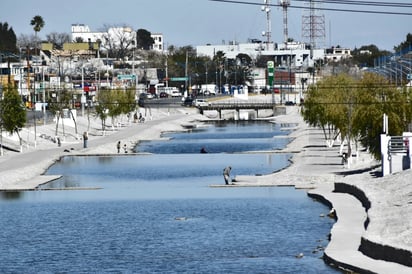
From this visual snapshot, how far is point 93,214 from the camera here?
191 feet

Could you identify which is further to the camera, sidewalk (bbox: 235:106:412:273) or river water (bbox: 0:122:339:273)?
river water (bbox: 0:122:339:273)

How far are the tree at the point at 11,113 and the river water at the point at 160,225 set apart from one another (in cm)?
1165

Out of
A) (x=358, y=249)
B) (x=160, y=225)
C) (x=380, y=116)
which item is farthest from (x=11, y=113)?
(x=358, y=249)

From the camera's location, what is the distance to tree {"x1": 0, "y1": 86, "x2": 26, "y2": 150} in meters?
98.4

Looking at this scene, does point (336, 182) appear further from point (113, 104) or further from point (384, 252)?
point (113, 104)

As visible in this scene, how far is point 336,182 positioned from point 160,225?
12028mm

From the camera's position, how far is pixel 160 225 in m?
53.2

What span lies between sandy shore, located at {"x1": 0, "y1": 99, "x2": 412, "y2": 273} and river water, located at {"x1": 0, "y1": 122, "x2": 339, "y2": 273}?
1.14 metres

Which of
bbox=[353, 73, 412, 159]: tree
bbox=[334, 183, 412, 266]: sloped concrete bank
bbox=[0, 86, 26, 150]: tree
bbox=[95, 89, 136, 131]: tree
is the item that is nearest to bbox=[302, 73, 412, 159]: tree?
bbox=[353, 73, 412, 159]: tree

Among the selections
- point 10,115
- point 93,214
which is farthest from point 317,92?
point 93,214

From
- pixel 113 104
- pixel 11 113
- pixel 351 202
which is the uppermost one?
pixel 11 113

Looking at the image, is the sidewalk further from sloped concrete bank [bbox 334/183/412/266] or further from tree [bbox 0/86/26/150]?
tree [bbox 0/86/26/150]

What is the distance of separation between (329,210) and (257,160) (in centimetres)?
3747

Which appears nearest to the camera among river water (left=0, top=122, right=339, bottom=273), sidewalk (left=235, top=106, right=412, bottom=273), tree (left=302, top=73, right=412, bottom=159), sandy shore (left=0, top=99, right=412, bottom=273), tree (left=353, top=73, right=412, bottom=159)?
sidewalk (left=235, top=106, right=412, bottom=273)
